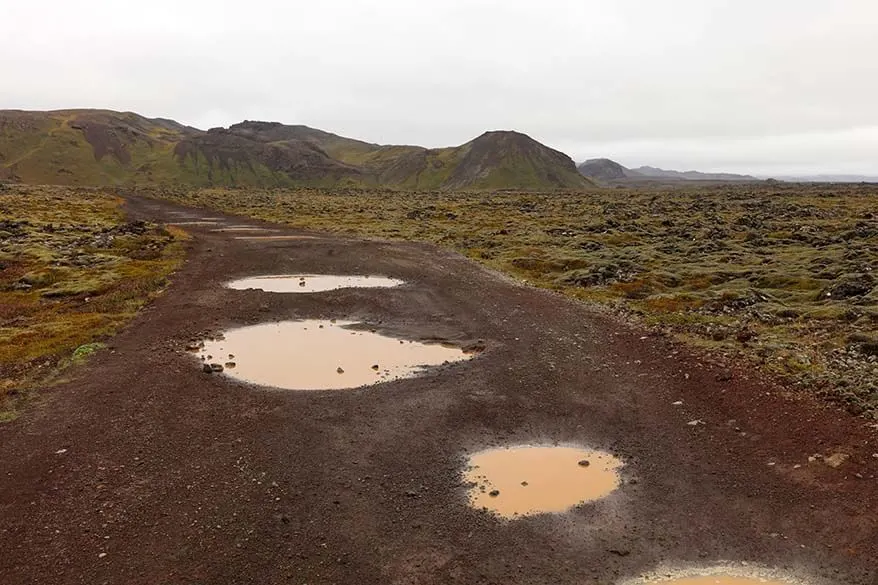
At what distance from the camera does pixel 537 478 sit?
14758mm

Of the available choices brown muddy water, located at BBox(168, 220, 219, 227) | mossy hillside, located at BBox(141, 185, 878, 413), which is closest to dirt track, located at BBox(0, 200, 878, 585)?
mossy hillside, located at BBox(141, 185, 878, 413)

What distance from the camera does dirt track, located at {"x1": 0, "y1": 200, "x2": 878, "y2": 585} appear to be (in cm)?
1153

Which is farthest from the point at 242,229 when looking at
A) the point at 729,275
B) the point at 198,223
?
the point at 729,275

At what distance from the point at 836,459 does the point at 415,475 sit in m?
10.4

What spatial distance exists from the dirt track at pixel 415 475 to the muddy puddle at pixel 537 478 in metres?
0.46

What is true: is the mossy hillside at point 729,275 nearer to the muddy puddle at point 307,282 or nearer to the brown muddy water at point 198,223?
the muddy puddle at point 307,282

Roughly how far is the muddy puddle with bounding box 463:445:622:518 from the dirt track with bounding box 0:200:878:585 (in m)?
0.46

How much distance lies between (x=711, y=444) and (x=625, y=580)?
6.73 meters

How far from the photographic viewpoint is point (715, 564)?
11469mm

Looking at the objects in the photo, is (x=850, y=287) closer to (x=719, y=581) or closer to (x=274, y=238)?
(x=719, y=581)

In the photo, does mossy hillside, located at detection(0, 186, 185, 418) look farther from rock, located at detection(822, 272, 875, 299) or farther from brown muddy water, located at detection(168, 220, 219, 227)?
rock, located at detection(822, 272, 875, 299)

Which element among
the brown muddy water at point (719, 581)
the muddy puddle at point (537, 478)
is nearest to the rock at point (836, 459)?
the muddy puddle at point (537, 478)

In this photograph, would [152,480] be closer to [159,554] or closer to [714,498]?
[159,554]

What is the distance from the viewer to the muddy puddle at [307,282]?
3719cm
